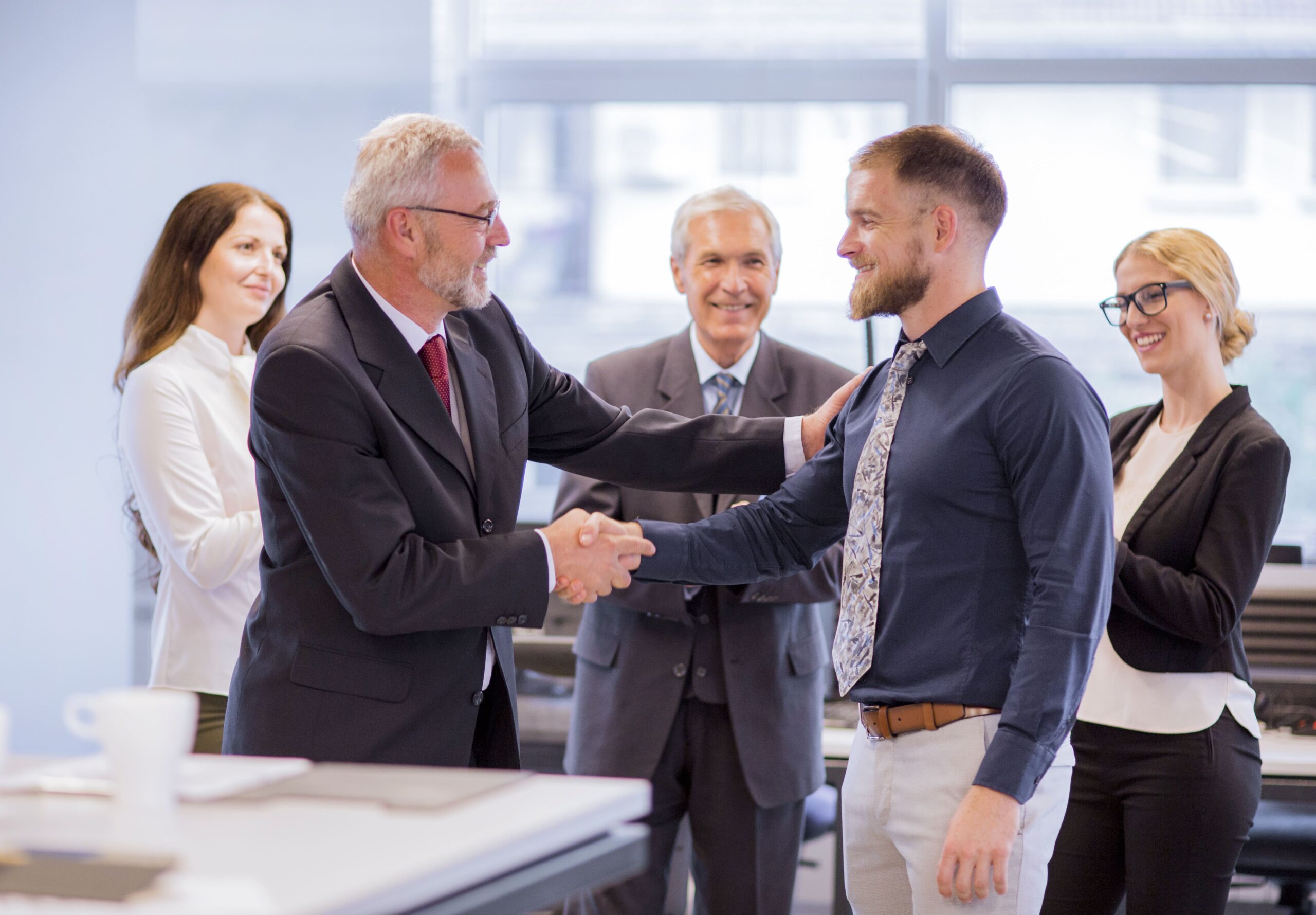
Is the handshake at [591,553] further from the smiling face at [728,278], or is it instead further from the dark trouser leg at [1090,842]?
the dark trouser leg at [1090,842]

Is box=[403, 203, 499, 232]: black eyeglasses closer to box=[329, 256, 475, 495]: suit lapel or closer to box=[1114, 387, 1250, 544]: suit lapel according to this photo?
box=[329, 256, 475, 495]: suit lapel

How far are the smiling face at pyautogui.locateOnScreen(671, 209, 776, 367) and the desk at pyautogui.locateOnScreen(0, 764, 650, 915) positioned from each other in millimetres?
1478

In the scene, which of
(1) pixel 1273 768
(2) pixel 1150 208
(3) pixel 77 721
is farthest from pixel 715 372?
(2) pixel 1150 208

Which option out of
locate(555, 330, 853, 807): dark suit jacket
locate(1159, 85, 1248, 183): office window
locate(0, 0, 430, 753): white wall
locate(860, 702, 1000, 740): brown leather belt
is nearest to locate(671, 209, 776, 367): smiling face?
locate(555, 330, 853, 807): dark suit jacket

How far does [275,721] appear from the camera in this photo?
175 cm

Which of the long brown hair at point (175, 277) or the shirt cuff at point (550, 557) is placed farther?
the long brown hair at point (175, 277)

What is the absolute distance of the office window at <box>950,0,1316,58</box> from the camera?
14.4 feet

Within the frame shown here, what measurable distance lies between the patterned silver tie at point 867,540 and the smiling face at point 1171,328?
2.19 feet

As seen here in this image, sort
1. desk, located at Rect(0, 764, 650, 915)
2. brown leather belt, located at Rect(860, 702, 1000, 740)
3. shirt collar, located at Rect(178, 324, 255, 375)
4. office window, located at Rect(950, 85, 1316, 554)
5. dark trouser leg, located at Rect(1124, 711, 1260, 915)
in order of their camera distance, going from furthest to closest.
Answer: office window, located at Rect(950, 85, 1316, 554), shirt collar, located at Rect(178, 324, 255, 375), dark trouser leg, located at Rect(1124, 711, 1260, 915), brown leather belt, located at Rect(860, 702, 1000, 740), desk, located at Rect(0, 764, 650, 915)

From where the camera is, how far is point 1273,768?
104 inches

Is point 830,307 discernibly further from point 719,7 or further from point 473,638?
point 473,638

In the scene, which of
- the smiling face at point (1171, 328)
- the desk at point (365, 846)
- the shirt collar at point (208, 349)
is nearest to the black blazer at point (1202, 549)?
the smiling face at point (1171, 328)

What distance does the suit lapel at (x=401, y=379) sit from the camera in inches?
71.3

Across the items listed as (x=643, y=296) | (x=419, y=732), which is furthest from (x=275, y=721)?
(x=643, y=296)
